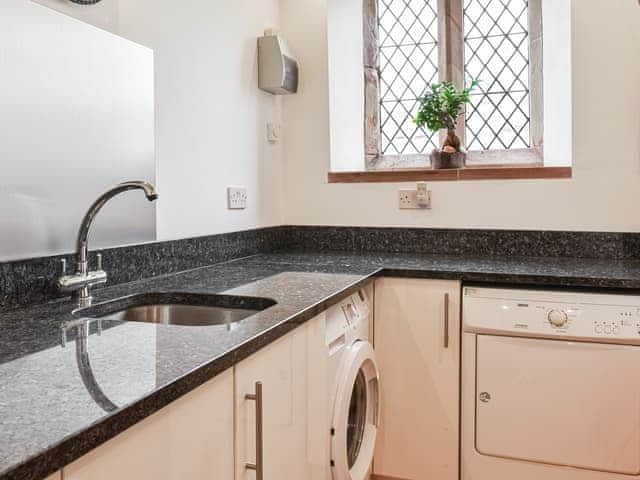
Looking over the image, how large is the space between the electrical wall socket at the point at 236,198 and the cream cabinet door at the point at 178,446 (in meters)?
1.31

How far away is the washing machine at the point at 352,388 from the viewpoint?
154 centimetres

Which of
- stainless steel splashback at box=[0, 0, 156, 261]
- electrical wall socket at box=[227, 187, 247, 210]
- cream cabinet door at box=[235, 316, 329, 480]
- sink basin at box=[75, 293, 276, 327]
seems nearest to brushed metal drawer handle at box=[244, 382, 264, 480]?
cream cabinet door at box=[235, 316, 329, 480]

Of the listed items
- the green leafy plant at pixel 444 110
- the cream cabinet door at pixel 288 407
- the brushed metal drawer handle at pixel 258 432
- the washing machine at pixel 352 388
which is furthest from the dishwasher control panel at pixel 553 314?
the brushed metal drawer handle at pixel 258 432

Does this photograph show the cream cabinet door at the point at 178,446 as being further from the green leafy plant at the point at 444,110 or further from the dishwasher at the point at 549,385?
the green leafy plant at the point at 444,110

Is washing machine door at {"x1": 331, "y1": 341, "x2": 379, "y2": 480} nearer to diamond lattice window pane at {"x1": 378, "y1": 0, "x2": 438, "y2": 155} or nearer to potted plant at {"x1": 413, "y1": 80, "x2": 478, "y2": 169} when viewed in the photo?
potted plant at {"x1": 413, "y1": 80, "x2": 478, "y2": 169}

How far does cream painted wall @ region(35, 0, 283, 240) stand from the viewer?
68.4 inches

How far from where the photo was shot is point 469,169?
241 cm

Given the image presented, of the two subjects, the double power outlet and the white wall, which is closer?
the double power outlet

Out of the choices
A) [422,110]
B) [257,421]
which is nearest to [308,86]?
[422,110]

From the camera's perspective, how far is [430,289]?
189 centimetres

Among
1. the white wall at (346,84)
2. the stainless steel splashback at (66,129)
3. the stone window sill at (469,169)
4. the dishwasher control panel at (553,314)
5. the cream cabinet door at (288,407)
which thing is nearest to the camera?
the cream cabinet door at (288,407)

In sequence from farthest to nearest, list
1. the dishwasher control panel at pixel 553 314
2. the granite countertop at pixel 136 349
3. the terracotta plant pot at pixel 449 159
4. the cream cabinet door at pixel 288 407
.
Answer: the terracotta plant pot at pixel 449 159
the dishwasher control panel at pixel 553 314
the cream cabinet door at pixel 288 407
the granite countertop at pixel 136 349

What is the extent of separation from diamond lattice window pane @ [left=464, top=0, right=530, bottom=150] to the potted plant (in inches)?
4.8

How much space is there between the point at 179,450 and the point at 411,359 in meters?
1.24
